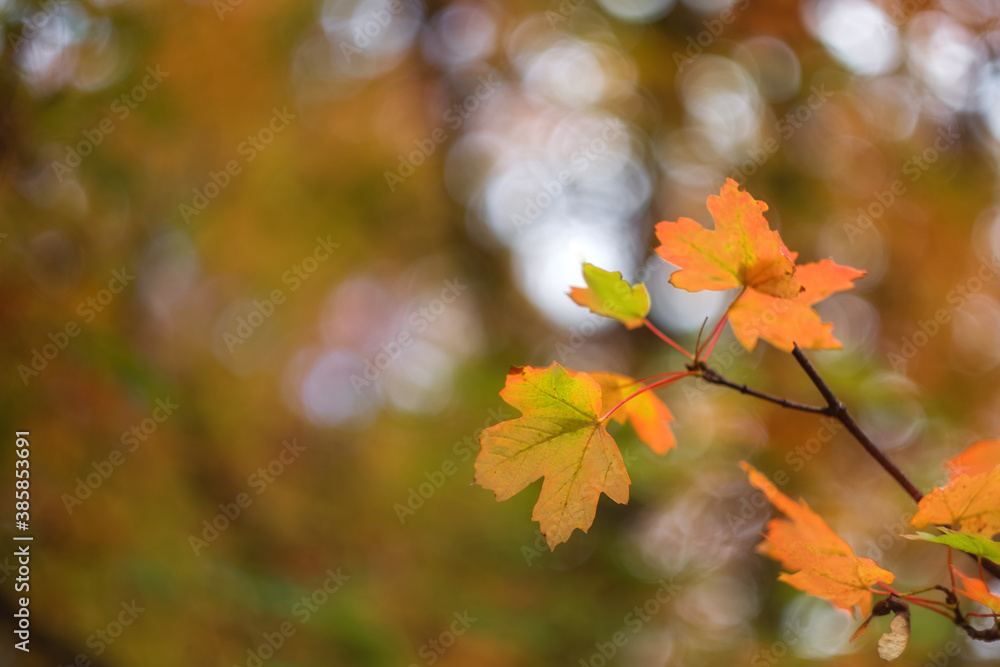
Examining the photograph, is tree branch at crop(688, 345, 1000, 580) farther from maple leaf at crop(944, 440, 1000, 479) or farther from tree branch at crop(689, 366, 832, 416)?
maple leaf at crop(944, 440, 1000, 479)

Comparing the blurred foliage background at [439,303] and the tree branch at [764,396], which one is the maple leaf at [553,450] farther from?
the blurred foliage background at [439,303]

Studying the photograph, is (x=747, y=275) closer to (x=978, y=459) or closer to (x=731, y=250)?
(x=731, y=250)

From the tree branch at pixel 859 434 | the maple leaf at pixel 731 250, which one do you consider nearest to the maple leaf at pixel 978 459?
the tree branch at pixel 859 434

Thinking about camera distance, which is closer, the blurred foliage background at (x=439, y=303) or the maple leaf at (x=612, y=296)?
the maple leaf at (x=612, y=296)

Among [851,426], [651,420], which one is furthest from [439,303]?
[851,426]

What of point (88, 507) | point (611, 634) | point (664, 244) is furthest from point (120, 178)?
point (611, 634)
